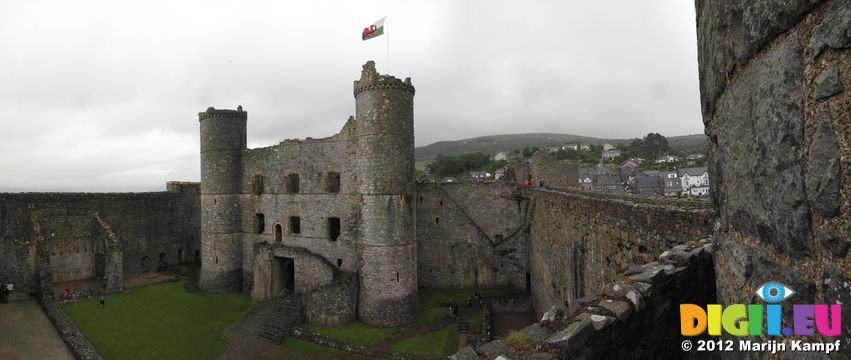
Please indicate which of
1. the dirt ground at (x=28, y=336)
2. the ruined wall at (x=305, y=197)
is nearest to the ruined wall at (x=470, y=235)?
the ruined wall at (x=305, y=197)

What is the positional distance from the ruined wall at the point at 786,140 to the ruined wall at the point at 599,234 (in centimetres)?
472

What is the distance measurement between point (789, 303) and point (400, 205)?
66.4 feet

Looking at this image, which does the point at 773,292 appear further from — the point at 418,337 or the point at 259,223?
the point at 259,223

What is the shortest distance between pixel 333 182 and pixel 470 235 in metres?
9.14

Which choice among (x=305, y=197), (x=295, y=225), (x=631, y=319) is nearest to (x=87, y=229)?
(x=295, y=225)

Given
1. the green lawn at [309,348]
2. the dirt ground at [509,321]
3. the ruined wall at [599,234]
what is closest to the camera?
the ruined wall at [599,234]

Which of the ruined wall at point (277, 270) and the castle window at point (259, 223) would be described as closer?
the ruined wall at point (277, 270)

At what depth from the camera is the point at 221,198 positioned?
2720 centimetres

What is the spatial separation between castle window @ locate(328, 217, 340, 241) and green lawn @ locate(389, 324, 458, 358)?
337 inches

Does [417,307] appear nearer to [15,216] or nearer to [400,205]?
[400,205]

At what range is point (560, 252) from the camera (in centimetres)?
1561

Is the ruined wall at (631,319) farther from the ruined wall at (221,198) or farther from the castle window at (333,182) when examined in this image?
the ruined wall at (221,198)

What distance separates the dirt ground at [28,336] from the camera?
16.9 meters

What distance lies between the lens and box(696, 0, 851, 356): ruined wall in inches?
55.7
